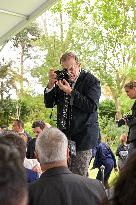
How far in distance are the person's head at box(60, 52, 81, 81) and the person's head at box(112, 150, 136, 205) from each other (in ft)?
9.21

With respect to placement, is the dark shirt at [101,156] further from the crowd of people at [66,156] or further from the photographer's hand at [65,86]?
the photographer's hand at [65,86]

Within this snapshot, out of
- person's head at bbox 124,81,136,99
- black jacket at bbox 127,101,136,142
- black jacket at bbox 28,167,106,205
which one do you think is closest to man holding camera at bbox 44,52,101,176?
black jacket at bbox 127,101,136,142

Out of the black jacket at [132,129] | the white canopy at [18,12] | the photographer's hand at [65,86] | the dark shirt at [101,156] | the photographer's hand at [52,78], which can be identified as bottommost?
the dark shirt at [101,156]

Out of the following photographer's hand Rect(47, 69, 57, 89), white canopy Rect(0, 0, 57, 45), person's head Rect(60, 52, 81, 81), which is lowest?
photographer's hand Rect(47, 69, 57, 89)

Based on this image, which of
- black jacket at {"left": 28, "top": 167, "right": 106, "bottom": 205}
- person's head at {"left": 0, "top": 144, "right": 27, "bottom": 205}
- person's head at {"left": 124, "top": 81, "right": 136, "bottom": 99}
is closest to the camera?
person's head at {"left": 0, "top": 144, "right": 27, "bottom": 205}

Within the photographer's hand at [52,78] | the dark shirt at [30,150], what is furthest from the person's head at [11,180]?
the dark shirt at [30,150]

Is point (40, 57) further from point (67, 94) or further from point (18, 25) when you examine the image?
point (67, 94)

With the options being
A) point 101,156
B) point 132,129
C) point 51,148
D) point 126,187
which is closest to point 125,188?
point 126,187

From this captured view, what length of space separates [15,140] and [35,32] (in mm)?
23533

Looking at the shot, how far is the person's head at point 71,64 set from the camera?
155 inches

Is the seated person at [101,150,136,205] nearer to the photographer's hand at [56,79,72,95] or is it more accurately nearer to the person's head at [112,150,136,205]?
the person's head at [112,150,136,205]

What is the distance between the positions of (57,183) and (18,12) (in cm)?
399

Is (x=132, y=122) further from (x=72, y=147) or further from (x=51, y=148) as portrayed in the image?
(x=51, y=148)

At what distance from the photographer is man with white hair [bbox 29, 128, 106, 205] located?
2453 mm
